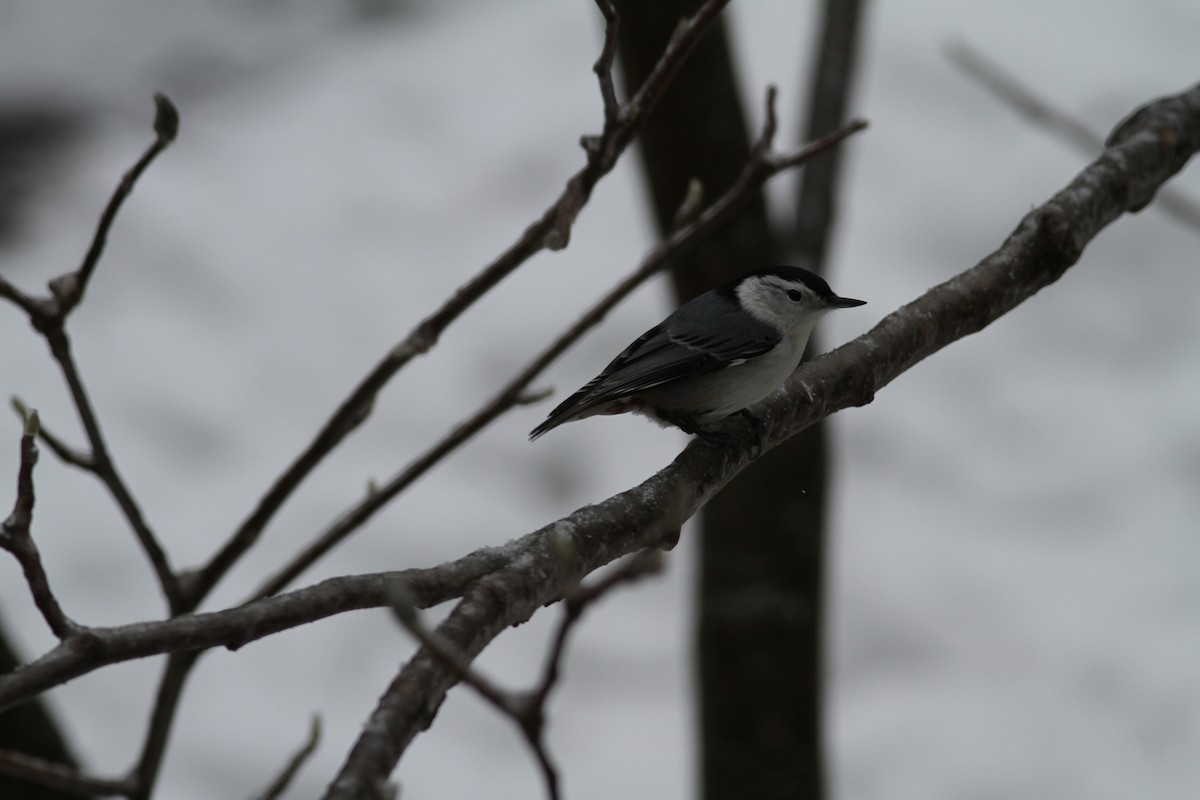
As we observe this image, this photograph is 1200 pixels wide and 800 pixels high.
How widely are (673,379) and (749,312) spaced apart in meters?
0.35

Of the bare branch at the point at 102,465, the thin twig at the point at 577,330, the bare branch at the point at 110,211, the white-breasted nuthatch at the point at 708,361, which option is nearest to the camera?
the bare branch at the point at 110,211

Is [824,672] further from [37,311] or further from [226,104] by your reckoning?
[226,104]

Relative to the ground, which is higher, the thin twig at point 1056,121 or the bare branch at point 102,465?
the thin twig at point 1056,121

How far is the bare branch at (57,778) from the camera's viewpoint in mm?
1647

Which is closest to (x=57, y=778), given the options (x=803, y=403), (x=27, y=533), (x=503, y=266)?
(x=27, y=533)

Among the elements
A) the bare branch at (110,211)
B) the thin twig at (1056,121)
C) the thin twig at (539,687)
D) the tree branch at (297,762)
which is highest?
the thin twig at (1056,121)

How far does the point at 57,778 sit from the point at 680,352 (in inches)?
53.1

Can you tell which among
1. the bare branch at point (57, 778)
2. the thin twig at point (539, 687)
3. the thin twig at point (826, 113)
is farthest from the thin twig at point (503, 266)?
the thin twig at point (826, 113)

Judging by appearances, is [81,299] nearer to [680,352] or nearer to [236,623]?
[236,623]

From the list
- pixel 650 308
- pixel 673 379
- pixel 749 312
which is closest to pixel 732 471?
pixel 673 379

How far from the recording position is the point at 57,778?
1701 millimetres

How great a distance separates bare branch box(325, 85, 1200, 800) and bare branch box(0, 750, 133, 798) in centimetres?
77

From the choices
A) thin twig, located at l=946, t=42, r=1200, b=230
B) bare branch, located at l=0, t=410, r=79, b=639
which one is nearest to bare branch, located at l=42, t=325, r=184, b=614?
bare branch, located at l=0, t=410, r=79, b=639

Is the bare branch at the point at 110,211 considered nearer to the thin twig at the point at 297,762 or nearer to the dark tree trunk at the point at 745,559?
the thin twig at the point at 297,762
